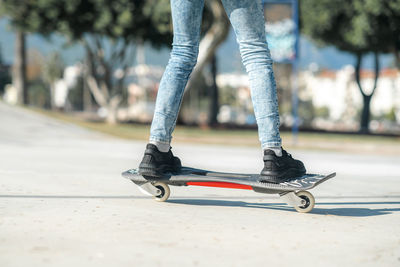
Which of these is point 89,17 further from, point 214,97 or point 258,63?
point 258,63

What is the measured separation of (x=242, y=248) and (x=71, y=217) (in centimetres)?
104

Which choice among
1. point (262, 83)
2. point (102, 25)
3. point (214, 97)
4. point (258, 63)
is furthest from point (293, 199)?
point (214, 97)

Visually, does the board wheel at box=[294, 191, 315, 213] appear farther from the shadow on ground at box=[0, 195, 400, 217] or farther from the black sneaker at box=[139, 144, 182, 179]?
the black sneaker at box=[139, 144, 182, 179]

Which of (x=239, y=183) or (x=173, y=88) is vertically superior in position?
(x=173, y=88)

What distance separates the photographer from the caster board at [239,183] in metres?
3.88

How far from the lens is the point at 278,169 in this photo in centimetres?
392

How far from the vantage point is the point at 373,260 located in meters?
2.79

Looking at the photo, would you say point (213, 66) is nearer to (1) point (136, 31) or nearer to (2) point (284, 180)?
(1) point (136, 31)

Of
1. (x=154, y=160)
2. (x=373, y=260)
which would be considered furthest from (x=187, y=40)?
(x=373, y=260)

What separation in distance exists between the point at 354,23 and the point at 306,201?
24945mm

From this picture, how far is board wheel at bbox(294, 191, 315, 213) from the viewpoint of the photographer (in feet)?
13.0

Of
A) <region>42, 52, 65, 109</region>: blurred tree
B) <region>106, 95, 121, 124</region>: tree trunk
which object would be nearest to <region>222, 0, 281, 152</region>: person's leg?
<region>106, 95, 121, 124</region>: tree trunk

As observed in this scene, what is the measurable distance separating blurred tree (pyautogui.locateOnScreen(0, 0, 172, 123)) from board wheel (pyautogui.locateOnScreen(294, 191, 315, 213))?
21846 millimetres

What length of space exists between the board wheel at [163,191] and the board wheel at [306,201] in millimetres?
798
